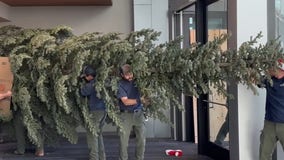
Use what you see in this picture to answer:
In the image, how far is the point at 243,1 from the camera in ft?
16.8

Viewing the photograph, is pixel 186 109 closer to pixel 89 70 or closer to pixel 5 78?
pixel 89 70

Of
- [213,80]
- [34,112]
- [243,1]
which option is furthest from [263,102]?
[34,112]

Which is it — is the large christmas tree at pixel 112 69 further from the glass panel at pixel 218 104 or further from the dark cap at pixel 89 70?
the glass panel at pixel 218 104

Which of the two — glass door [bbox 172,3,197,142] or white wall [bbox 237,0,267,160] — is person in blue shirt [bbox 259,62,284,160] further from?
glass door [bbox 172,3,197,142]

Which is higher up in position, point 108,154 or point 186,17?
point 186,17

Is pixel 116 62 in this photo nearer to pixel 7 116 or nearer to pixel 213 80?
pixel 213 80

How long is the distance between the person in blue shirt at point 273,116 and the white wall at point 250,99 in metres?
0.25

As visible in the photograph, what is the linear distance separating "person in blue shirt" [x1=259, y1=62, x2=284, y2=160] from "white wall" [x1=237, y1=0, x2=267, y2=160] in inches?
9.8

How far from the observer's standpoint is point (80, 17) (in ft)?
31.0

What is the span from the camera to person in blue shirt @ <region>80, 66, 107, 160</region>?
17.5ft

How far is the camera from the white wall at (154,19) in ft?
29.8

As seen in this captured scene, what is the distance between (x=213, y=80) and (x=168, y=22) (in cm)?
410

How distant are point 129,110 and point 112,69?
0.68m

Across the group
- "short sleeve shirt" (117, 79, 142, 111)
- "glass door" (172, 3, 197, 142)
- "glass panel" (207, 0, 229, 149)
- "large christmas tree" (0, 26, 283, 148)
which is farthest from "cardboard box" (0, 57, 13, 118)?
"glass door" (172, 3, 197, 142)
